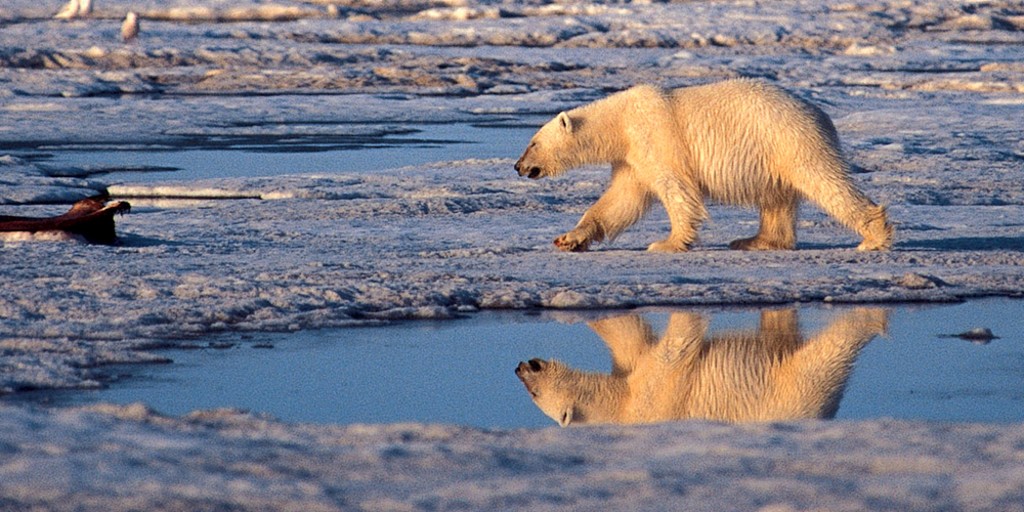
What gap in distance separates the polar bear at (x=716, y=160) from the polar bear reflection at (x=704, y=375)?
1.68 meters

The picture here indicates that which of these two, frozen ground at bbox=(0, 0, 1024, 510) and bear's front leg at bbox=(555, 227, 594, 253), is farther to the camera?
bear's front leg at bbox=(555, 227, 594, 253)

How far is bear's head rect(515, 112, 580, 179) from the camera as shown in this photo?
7.92 meters

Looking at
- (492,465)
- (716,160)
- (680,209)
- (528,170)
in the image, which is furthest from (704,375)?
(528,170)

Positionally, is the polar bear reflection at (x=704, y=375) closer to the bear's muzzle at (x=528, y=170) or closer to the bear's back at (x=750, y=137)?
the bear's back at (x=750, y=137)

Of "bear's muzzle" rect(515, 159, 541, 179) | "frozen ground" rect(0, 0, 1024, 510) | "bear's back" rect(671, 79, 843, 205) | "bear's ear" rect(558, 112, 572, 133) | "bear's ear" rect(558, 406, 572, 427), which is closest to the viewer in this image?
"frozen ground" rect(0, 0, 1024, 510)

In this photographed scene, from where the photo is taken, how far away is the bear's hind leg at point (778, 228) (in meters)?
7.69

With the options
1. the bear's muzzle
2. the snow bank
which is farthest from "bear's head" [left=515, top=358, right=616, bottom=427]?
the bear's muzzle

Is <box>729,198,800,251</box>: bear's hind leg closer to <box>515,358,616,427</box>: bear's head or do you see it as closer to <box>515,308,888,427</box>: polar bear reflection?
<box>515,308,888,427</box>: polar bear reflection

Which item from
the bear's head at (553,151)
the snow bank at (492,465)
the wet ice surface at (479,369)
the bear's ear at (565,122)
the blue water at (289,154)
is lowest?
the blue water at (289,154)

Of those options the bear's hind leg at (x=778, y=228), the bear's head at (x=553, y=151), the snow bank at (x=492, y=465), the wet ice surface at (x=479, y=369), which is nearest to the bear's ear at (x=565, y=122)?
the bear's head at (x=553, y=151)

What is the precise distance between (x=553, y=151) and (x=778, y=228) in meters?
1.28

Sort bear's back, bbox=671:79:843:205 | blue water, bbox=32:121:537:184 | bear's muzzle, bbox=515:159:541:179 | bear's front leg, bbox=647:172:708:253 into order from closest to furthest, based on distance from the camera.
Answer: bear's back, bbox=671:79:843:205
bear's front leg, bbox=647:172:708:253
bear's muzzle, bbox=515:159:541:179
blue water, bbox=32:121:537:184

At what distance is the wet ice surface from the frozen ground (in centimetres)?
24

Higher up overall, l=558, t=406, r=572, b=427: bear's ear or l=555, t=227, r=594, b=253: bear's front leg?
l=558, t=406, r=572, b=427: bear's ear
